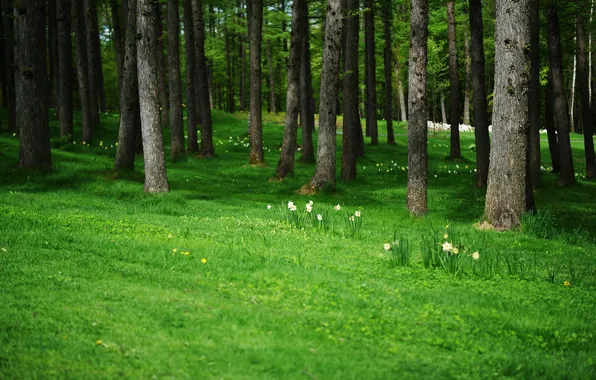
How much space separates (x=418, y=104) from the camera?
12406mm

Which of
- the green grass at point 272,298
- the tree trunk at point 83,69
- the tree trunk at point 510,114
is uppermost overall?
the tree trunk at point 83,69

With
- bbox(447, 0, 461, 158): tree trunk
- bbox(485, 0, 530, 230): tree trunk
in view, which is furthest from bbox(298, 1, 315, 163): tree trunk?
bbox(485, 0, 530, 230): tree trunk

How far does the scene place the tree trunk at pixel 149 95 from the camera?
14.2m

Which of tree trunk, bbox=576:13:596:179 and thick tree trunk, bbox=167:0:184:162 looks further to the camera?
thick tree trunk, bbox=167:0:184:162

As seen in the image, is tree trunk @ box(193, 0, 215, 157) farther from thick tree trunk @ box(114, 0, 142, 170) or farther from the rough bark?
the rough bark

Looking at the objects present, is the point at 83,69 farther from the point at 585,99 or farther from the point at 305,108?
the point at 585,99

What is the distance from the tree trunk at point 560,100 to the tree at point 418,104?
9.43 meters

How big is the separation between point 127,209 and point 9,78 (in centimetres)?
1993

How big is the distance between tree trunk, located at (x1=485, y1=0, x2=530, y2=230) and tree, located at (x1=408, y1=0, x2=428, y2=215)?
5.09ft

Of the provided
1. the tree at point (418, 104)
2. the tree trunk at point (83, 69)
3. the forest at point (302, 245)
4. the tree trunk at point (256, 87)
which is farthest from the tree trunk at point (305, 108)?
the tree at point (418, 104)

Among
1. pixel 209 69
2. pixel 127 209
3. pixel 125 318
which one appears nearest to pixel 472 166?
pixel 127 209

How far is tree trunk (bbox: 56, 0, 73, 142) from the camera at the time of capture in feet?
76.2

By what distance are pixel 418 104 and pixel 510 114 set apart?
1944 millimetres

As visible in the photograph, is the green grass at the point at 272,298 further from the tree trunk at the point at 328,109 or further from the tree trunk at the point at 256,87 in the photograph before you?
the tree trunk at the point at 256,87
